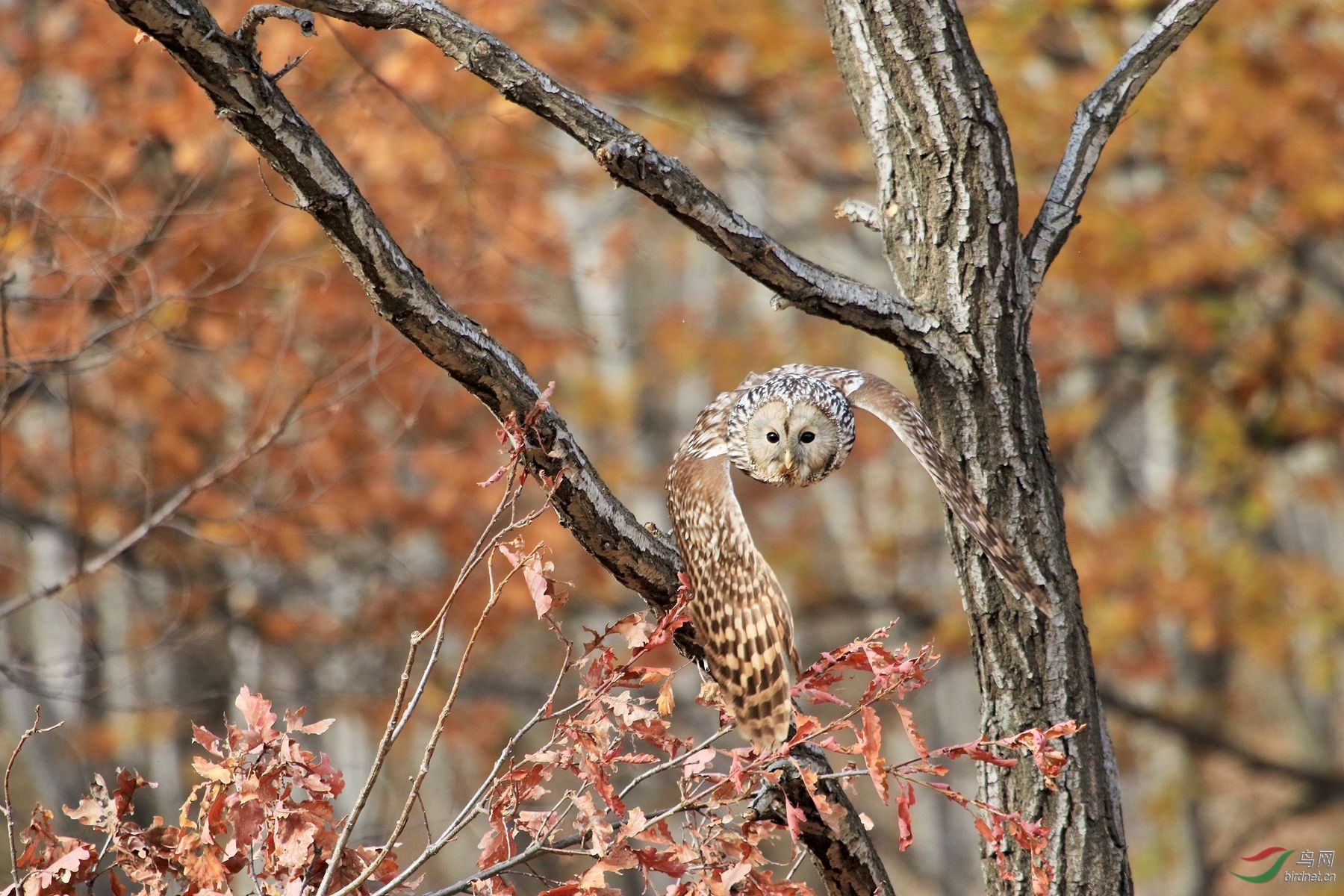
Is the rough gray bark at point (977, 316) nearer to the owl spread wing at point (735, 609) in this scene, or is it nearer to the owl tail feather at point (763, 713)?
the owl spread wing at point (735, 609)

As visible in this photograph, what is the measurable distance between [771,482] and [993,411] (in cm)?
73

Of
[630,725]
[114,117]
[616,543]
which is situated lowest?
[630,725]

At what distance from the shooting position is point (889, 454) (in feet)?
42.5

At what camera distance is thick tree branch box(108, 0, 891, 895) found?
2.06m

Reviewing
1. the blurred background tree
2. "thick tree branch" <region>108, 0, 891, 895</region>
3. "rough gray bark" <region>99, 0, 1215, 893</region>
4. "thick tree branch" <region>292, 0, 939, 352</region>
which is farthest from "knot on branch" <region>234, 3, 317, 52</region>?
the blurred background tree

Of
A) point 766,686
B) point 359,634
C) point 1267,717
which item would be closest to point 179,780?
point 359,634

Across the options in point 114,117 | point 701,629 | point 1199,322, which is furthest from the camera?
point 1199,322

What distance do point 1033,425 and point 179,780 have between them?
5803mm

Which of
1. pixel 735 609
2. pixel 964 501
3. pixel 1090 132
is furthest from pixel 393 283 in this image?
pixel 1090 132

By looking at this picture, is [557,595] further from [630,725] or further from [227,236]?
[227,236]

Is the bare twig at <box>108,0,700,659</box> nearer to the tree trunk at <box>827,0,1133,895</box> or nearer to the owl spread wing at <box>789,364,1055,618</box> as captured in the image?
the owl spread wing at <box>789,364,1055,618</box>

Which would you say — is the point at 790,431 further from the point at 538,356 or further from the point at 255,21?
the point at 538,356

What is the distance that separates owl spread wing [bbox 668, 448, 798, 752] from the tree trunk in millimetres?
512

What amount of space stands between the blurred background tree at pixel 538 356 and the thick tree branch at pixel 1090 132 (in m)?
1.47
